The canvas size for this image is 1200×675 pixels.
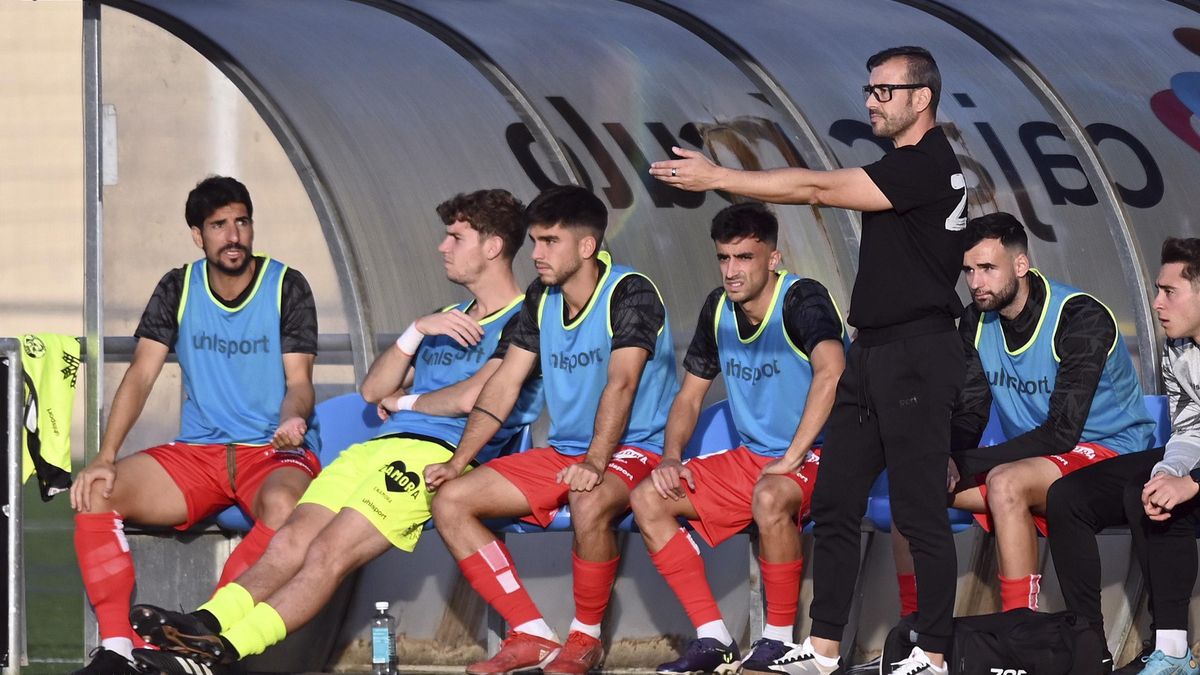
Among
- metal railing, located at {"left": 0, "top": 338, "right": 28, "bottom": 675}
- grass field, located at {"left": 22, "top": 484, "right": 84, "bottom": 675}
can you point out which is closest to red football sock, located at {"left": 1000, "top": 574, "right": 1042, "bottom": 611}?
metal railing, located at {"left": 0, "top": 338, "right": 28, "bottom": 675}

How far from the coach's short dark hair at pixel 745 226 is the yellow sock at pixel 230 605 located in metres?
2.00

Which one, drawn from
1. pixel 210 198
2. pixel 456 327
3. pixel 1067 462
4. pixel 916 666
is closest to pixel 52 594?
pixel 210 198

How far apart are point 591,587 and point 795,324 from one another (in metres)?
1.15

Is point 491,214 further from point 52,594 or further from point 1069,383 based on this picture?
point 52,594

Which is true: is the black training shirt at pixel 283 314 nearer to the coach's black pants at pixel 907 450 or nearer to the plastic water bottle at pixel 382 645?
the plastic water bottle at pixel 382 645

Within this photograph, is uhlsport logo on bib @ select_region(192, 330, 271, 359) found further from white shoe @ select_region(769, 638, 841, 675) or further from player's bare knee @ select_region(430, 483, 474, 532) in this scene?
white shoe @ select_region(769, 638, 841, 675)

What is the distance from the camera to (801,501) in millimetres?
6465

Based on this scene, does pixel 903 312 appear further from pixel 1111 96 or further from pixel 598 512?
pixel 1111 96

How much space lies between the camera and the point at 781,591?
638cm

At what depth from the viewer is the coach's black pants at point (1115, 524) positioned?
237 inches

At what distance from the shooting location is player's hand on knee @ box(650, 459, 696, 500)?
6.56 metres

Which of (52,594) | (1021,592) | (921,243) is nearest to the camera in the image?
(921,243)

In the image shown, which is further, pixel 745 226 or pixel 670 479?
pixel 745 226

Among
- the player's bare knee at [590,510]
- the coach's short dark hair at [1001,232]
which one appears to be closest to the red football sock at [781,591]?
the player's bare knee at [590,510]
